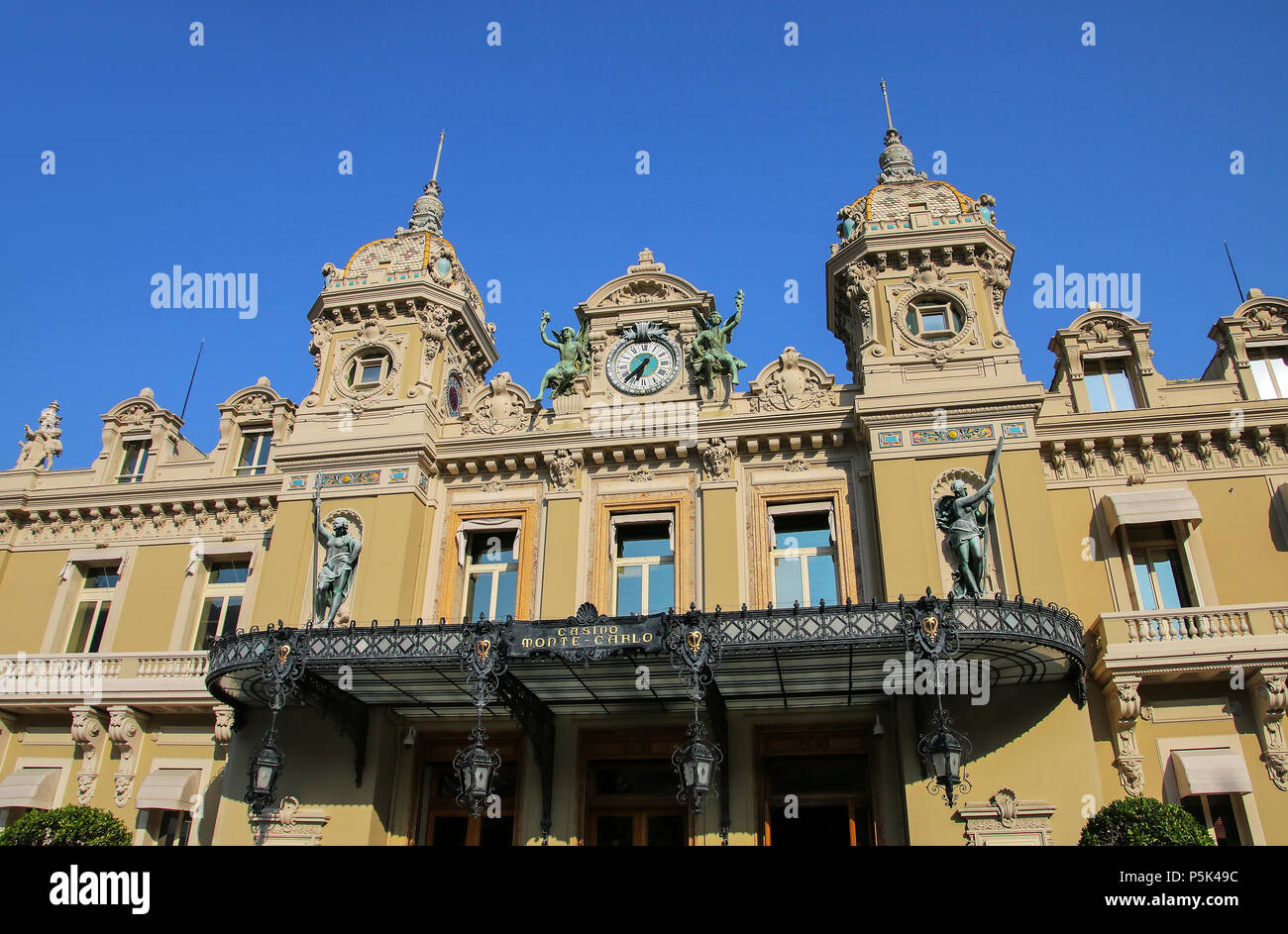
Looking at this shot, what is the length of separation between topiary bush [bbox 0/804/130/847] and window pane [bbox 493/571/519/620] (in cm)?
821

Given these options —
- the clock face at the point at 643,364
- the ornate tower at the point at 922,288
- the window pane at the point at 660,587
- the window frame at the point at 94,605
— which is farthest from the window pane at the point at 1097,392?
the window frame at the point at 94,605

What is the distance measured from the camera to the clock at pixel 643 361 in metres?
22.0

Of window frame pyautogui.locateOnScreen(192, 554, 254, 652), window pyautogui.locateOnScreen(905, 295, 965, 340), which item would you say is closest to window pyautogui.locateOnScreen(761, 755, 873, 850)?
window pyautogui.locateOnScreen(905, 295, 965, 340)

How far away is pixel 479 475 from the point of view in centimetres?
2175

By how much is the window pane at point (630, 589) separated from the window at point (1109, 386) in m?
10.5

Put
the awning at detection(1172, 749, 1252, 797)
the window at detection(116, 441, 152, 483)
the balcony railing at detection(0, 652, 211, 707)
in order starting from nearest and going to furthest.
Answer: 1. the awning at detection(1172, 749, 1252, 797)
2. the balcony railing at detection(0, 652, 211, 707)
3. the window at detection(116, 441, 152, 483)

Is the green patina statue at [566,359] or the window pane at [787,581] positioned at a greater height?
the green patina statue at [566,359]

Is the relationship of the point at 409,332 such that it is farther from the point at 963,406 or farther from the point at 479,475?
the point at 963,406

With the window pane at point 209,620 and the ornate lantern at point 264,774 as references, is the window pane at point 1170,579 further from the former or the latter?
the window pane at point 209,620

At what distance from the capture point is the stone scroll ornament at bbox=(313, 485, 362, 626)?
778 inches

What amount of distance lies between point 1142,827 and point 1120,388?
10520 mm

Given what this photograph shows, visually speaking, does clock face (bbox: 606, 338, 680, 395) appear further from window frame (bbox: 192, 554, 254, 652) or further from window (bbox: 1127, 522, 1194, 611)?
window (bbox: 1127, 522, 1194, 611)

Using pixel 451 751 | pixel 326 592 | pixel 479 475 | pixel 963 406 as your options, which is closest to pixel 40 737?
pixel 326 592
